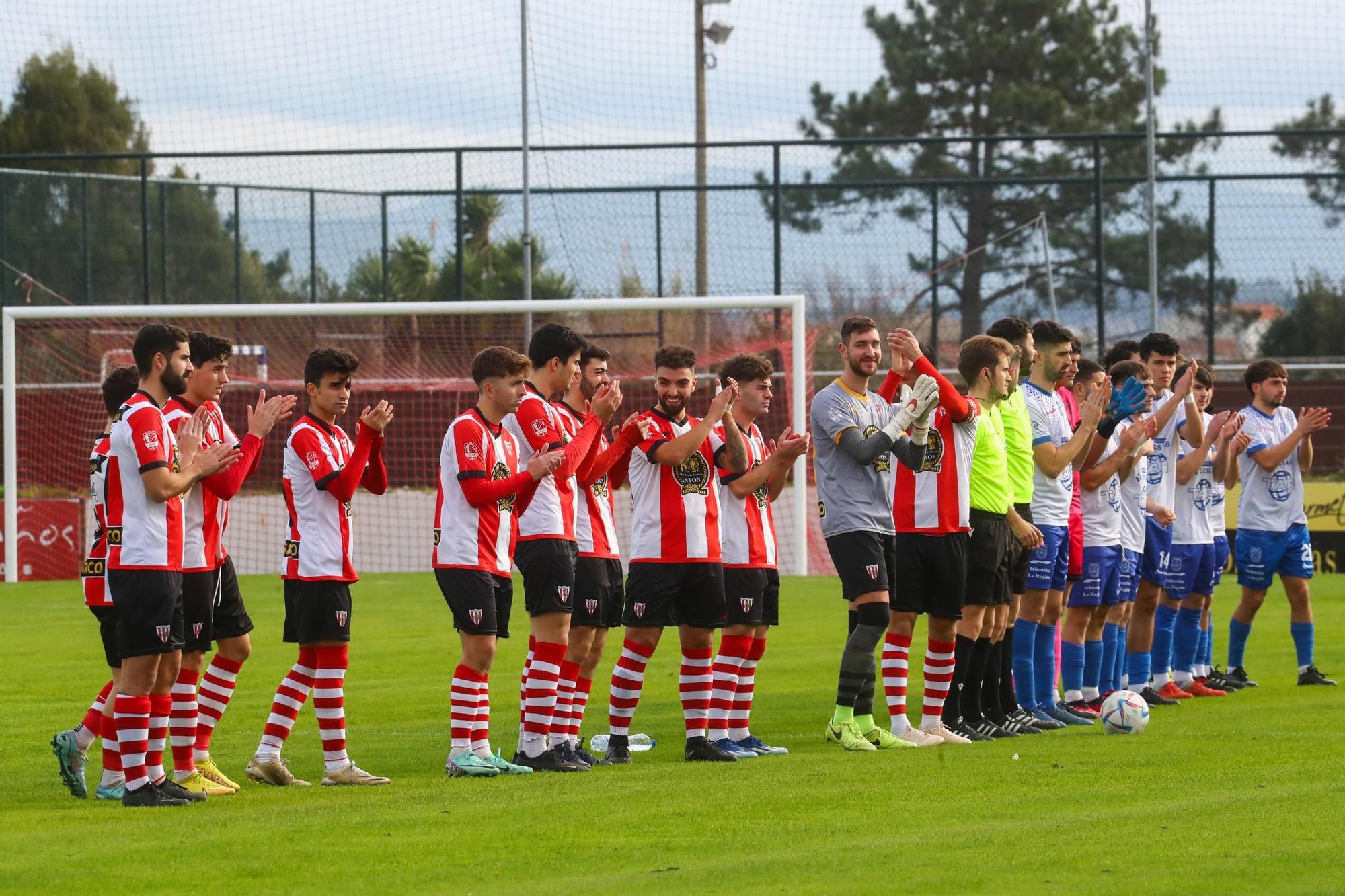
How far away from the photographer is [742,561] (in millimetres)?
9328

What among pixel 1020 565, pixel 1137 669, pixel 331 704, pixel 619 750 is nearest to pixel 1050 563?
pixel 1020 565

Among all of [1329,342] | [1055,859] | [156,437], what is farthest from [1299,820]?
[1329,342]

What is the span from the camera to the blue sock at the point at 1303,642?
12180mm

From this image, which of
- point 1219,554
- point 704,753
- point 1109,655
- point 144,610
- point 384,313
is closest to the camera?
point 144,610

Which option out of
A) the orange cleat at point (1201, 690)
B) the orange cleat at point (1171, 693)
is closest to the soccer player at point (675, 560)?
the orange cleat at point (1171, 693)

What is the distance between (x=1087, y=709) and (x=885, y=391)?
8.80 feet

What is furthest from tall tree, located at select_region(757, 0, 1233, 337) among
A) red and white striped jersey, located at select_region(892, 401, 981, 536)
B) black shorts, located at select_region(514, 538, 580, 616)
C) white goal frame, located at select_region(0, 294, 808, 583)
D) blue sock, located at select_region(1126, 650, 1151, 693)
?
black shorts, located at select_region(514, 538, 580, 616)

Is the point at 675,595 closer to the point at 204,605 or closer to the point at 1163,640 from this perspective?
the point at 204,605

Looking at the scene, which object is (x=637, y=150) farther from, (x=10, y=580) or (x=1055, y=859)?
(x=1055, y=859)

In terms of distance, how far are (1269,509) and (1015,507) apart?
349 centimetres

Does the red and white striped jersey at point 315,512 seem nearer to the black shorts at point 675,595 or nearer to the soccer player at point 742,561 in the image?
the black shorts at point 675,595

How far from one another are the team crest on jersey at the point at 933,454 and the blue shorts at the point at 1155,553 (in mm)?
2896

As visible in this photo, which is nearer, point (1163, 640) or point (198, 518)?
point (198, 518)

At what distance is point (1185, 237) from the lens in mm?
25703
